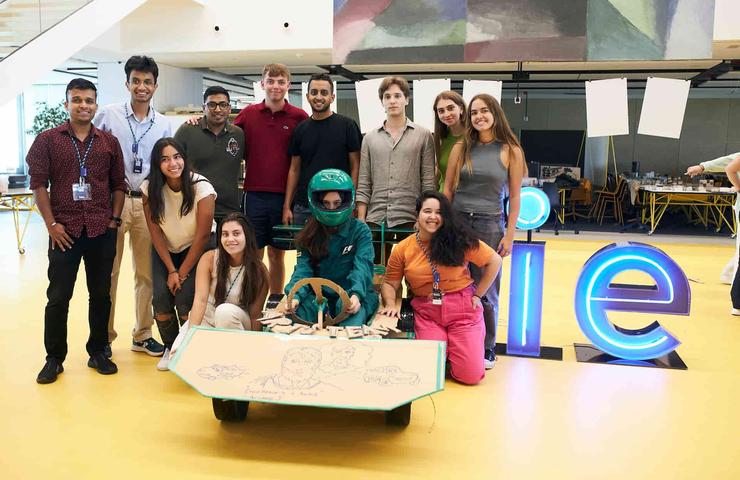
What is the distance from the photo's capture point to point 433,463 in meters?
2.94

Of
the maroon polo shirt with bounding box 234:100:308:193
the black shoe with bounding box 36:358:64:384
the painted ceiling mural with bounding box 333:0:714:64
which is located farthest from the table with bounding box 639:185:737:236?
the black shoe with bounding box 36:358:64:384

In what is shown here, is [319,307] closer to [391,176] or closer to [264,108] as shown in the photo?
[391,176]

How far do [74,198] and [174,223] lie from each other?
570mm

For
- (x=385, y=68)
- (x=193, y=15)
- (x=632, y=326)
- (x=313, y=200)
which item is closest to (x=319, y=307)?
(x=313, y=200)

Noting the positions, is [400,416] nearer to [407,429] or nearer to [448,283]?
[407,429]

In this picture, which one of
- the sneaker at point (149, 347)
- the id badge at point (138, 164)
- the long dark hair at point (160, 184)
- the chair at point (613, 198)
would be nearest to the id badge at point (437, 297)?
the long dark hair at point (160, 184)

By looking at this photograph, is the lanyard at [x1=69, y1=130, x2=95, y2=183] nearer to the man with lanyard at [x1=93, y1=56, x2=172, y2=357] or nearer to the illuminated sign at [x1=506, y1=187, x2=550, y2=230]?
the man with lanyard at [x1=93, y1=56, x2=172, y2=357]

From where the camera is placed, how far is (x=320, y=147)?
4.36 m

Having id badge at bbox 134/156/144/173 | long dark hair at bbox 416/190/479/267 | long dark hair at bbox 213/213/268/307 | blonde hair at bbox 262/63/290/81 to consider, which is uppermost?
blonde hair at bbox 262/63/290/81

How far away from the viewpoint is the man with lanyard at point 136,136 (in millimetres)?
4102

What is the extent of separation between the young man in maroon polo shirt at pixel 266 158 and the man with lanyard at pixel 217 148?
0.19 m

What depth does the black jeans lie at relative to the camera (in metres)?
3.79

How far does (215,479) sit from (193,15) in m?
9.03

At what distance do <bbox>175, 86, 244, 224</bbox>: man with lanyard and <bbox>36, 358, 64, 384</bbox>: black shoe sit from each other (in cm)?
129
